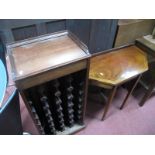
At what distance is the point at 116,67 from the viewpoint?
118cm

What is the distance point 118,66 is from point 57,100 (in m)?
0.60

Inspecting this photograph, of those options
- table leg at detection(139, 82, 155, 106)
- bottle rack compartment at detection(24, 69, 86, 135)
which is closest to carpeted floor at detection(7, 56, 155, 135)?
table leg at detection(139, 82, 155, 106)

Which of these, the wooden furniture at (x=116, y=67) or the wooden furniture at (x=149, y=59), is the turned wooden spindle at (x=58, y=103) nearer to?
the wooden furniture at (x=116, y=67)

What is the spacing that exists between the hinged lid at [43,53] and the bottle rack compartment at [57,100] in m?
0.13

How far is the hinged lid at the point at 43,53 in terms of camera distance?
699 mm

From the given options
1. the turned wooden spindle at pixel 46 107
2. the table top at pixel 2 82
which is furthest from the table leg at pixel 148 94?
the table top at pixel 2 82

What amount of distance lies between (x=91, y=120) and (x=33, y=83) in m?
0.96

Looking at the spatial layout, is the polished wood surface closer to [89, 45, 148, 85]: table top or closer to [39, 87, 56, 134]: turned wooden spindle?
[39, 87, 56, 134]: turned wooden spindle

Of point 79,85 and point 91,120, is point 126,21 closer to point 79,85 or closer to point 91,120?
point 79,85

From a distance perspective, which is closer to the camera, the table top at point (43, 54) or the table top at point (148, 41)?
the table top at point (43, 54)

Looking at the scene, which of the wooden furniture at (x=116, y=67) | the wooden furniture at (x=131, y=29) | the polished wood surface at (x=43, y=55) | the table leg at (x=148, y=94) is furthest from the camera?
the table leg at (x=148, y=94)

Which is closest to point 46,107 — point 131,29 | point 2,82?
point 2,82

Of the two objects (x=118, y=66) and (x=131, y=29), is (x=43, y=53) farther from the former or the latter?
(x=131, y=29)
